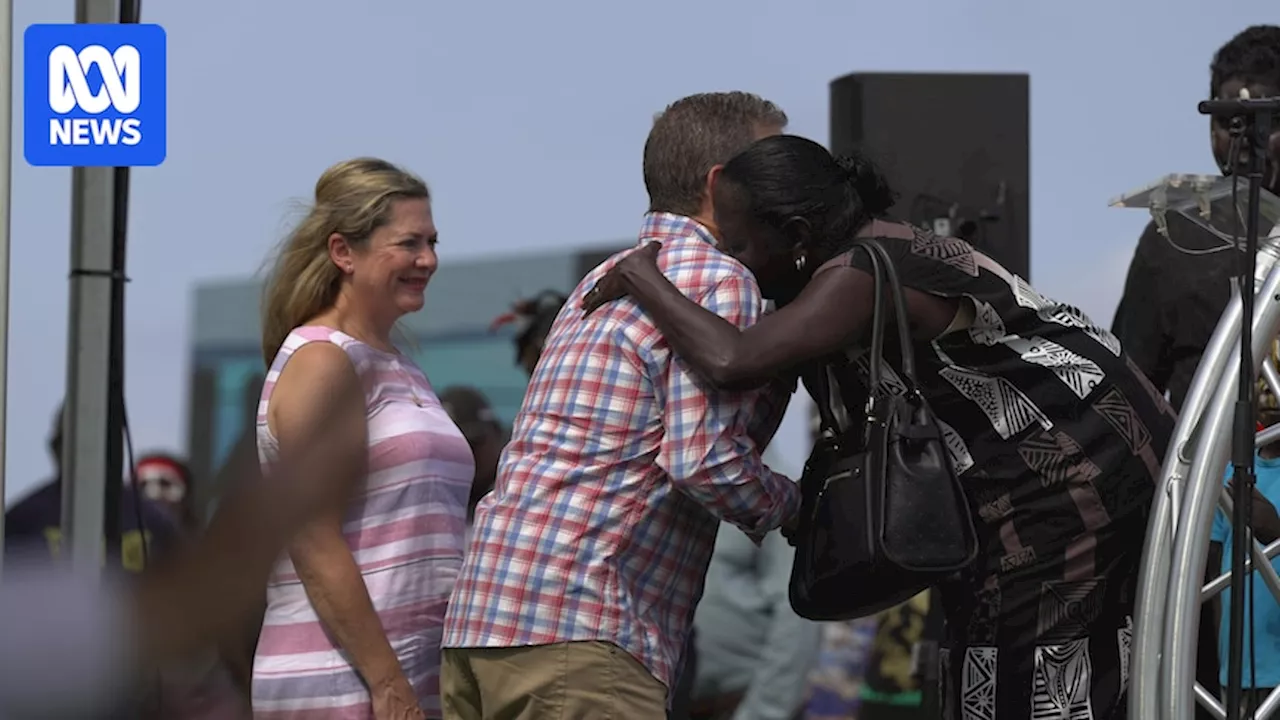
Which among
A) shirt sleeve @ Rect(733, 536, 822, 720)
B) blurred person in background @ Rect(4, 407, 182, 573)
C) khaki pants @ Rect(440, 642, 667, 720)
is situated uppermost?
blurred person in background @ Rect(4, 407, 182, 573)

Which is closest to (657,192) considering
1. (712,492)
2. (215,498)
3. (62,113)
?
(712,492)

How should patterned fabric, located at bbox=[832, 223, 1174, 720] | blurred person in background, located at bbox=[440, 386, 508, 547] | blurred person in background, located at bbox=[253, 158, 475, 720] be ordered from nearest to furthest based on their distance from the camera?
patterned fabric, located at bbox=[832, 223, 1174, 720] → blurred person in background, located at bbox=[253, 158, 475, 720] → blurred person in background, located at bbox=[440, 386, 508, 547]

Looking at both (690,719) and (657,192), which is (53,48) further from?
(657,192)

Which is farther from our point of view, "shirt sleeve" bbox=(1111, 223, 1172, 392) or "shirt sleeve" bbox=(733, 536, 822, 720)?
"shirt sleeve" bbox=(733, 536, 822, 720)

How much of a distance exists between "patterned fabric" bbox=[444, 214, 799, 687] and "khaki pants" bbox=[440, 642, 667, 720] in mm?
18

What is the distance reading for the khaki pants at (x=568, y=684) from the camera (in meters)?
2.71

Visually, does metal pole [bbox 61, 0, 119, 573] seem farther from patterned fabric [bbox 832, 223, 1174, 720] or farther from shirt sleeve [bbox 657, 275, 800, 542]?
patterned fabric [bbox 832, 223, 1174, 720]

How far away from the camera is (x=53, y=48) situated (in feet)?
16.4

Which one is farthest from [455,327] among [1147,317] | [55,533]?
[55,533]

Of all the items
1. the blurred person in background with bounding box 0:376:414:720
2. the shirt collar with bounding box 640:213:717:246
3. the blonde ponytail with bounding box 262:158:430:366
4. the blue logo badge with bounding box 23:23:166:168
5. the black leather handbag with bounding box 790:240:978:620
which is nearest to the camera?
the blurred person in background with bounding box 0:376:414:720

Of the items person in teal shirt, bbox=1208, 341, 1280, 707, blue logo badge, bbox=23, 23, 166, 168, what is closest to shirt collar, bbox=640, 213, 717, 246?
person in teal shirt, bbox=1208, 341, 1280, 707

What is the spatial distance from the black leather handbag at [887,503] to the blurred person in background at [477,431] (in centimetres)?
183

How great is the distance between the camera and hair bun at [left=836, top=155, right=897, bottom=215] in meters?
2.76

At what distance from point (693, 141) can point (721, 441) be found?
1.54 ft
